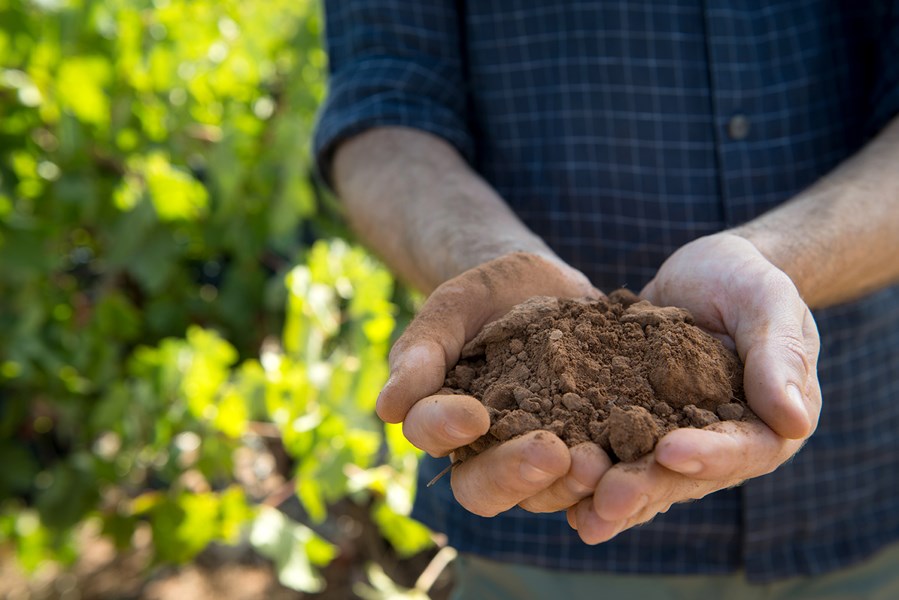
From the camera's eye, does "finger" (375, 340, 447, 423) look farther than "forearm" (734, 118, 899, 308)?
No

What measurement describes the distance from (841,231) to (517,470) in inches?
26.3

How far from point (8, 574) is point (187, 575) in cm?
55

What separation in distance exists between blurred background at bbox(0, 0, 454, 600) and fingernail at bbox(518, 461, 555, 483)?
1.01 meters

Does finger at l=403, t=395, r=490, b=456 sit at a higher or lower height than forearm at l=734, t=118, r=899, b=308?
higher

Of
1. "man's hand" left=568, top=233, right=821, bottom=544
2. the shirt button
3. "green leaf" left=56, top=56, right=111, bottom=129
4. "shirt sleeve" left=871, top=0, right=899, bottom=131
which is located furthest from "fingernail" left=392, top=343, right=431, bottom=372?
"green leaf" left=56, top=56, right=111, bottom=129

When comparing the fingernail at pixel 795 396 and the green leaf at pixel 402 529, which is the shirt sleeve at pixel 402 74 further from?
the green leaf at pixel 402 529

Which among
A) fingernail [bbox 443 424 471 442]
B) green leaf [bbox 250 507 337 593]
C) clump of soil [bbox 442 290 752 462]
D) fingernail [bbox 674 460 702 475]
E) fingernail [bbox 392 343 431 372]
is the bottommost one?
green leaf [bbox 250 507 337 593]

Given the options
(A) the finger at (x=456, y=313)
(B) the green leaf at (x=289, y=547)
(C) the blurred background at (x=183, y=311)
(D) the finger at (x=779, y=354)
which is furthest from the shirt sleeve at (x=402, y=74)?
(B) the green leaf at (x=289, y=547)

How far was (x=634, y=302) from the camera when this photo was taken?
1229 mm

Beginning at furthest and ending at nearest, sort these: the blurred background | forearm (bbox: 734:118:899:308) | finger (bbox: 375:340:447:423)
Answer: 1. the blurred background
2. forearm (bbox: 734:118:899:308)
3. finger (bbox: 375:340:447:423)

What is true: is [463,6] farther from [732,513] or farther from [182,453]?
[182,453]

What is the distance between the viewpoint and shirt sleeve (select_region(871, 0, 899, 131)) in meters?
1.43

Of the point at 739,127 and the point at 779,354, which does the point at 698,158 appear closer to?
the point at 739,127

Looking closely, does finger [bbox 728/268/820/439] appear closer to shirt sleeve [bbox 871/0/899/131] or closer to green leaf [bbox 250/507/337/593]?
shirt sleeve [bbox 871/0/899/131]
